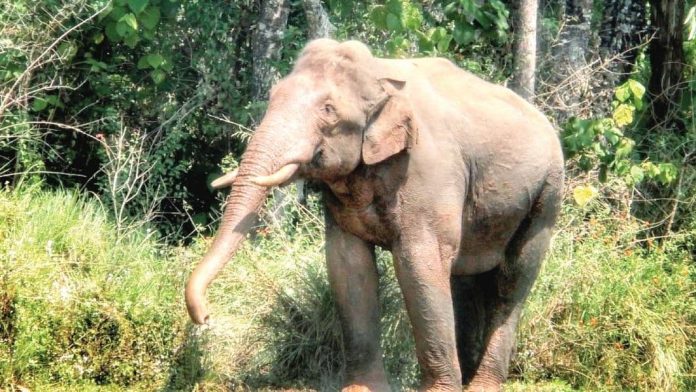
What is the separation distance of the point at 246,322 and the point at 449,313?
97.7 inches

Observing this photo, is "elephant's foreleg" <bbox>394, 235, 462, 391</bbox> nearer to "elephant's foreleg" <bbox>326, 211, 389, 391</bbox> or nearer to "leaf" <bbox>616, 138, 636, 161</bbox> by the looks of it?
"elephant's foreleg" <bbox>326, 211, 389, 391</bbox>

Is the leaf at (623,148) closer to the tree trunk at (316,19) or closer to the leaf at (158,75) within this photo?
the tree trunk at (316,19)

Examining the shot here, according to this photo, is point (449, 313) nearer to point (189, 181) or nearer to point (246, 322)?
point (246, 322)

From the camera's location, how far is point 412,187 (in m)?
8.20

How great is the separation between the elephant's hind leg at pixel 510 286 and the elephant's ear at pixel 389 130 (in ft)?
5.29

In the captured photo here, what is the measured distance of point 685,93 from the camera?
14680 millimetres

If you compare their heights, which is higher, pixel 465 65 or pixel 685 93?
pixel 465 65

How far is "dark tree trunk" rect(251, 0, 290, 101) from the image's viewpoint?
12836mm

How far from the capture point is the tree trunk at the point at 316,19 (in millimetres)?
12031

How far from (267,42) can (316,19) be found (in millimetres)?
952

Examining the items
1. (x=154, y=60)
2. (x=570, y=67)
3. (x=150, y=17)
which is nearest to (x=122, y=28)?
(x=150, y=17)

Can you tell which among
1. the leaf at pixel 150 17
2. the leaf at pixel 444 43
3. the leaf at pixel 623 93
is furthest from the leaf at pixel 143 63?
the leaf at pixel 623 93

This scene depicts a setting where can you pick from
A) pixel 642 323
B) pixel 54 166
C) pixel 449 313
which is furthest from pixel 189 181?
pixel 449 313

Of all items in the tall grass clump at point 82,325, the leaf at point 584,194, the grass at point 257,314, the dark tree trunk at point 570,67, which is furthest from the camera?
the dark tree trunk at point 570,67
